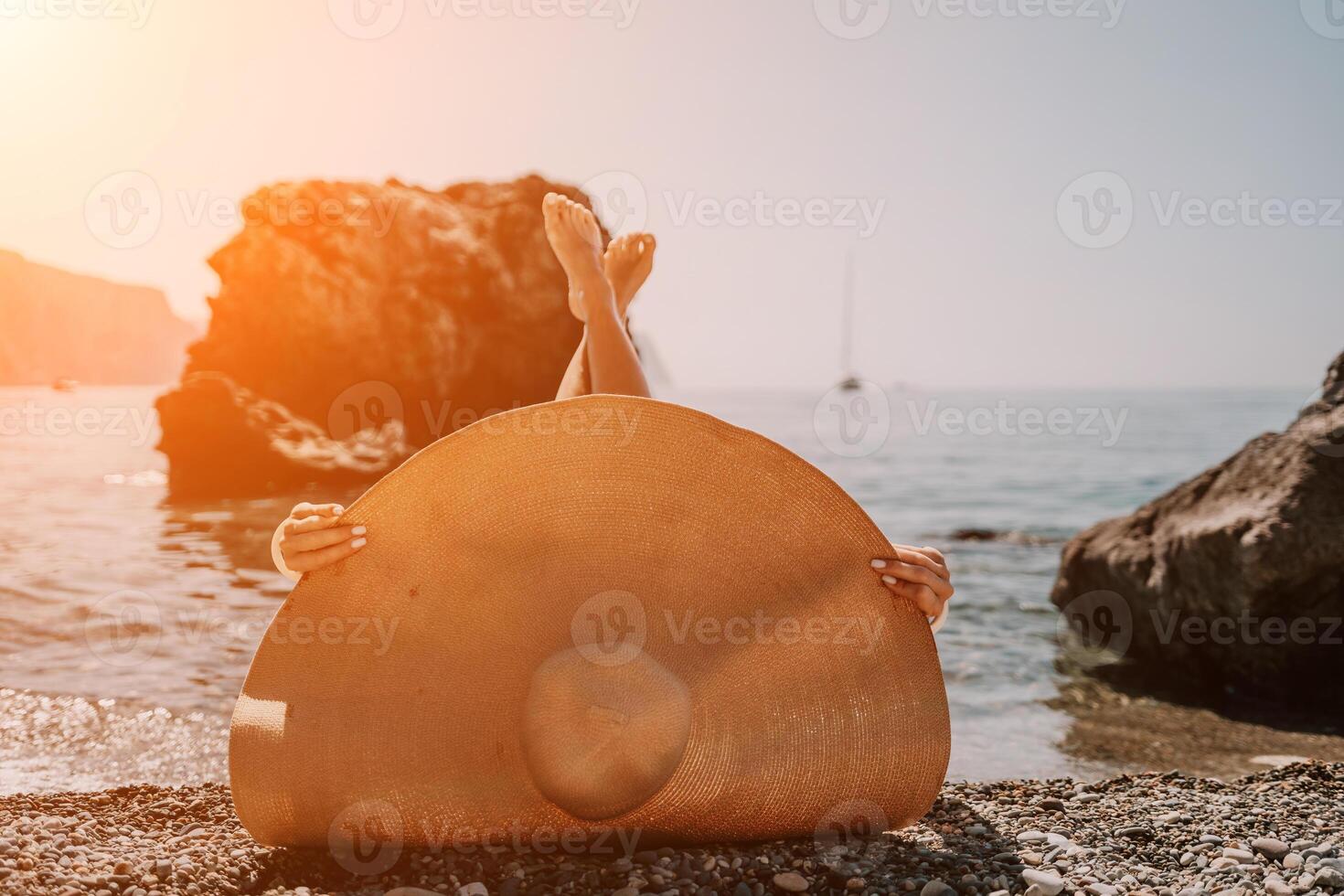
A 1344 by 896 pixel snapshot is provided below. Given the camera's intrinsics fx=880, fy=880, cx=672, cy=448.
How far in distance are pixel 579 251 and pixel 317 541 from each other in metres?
2.15

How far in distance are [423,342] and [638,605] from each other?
29.2 m

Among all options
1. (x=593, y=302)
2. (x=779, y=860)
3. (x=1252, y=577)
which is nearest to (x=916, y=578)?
(x=779, y=860)

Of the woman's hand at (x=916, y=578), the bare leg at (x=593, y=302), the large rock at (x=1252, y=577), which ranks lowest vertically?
the large rock at (x=1252, y=577)

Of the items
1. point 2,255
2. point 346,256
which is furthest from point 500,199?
point 2,255

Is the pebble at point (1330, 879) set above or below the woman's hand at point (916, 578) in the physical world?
below

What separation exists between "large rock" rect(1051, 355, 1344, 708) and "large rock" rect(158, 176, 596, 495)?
24851 mm

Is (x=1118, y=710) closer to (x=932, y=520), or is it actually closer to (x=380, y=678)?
(x=380, y=678)

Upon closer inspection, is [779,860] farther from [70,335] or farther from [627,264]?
[70,335]

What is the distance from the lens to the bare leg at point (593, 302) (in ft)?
11.5

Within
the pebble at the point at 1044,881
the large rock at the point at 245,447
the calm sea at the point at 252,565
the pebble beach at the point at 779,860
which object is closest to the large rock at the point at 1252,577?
the calm sea at the point at 252,565

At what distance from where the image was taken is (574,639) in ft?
7.42

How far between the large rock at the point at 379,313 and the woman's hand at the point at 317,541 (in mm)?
27200

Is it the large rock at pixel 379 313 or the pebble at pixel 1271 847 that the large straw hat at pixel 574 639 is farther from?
the large rock at pixel 379 313

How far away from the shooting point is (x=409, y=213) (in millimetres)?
30312
